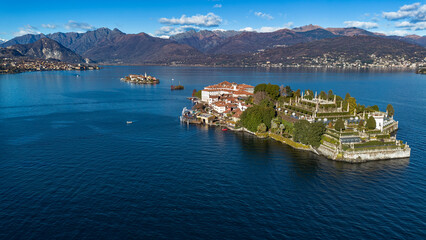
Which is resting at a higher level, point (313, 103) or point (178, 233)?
point (313, 103)

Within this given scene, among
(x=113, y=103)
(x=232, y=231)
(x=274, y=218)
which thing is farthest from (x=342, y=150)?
(x=113, y=103)

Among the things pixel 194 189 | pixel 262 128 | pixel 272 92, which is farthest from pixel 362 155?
pixel 272 92

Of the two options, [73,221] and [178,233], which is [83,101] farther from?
[178,233]

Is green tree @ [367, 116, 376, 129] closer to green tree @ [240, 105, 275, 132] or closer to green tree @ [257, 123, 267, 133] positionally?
green tree @ [240, 105, 275, 132]

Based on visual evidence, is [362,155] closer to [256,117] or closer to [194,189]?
[256,117]

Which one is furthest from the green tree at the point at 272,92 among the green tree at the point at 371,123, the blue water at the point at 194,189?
the green tree at the point at 371,123

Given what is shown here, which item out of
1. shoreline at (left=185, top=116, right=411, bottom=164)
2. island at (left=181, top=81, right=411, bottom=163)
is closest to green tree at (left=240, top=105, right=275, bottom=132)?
island at (left=181, top=81, right=411, bottom=163)

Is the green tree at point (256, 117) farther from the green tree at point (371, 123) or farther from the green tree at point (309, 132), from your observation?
the green tree at point (371, 123)
